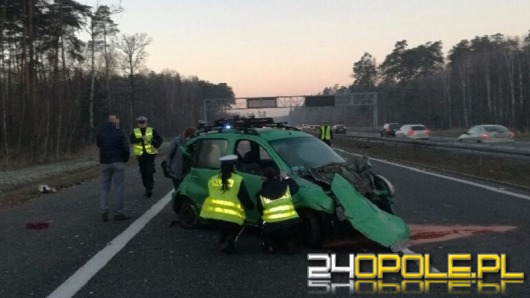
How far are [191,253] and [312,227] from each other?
164cm

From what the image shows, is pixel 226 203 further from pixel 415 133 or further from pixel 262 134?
pixel 415 133

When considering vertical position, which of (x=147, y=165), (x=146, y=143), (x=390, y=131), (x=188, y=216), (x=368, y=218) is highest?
(x=146, y=143)

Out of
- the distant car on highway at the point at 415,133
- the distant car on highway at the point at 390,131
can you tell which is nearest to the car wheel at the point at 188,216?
the distant car on highway at the point at 415,133

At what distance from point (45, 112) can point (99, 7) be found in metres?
20.9

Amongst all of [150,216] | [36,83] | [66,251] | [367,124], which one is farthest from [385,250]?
[367,124]

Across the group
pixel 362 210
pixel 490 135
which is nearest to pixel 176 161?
pixel 362 210

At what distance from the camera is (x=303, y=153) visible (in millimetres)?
7781

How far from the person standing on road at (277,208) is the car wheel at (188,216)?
6.93 ft

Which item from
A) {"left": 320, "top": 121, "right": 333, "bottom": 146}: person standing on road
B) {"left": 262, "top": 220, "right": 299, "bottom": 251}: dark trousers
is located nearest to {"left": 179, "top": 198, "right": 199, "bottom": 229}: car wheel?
{"left": 262, "top": 220, "right": 299, "bottom": 251}: dark trousers

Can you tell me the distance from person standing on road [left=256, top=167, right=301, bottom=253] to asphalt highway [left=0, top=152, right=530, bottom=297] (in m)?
0.31

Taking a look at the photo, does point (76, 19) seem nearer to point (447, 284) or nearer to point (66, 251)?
point (66, 251)

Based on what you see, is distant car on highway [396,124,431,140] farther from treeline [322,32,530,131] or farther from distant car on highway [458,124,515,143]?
treeline [322,32,530,131]

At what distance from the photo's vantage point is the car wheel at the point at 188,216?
28.2 feet

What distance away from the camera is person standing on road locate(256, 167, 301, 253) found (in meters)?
6.55
